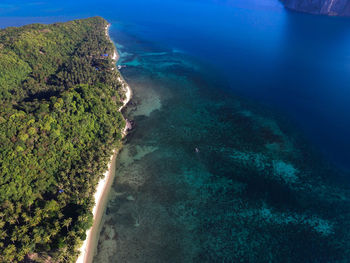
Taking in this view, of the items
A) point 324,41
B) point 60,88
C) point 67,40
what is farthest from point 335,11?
point 60,88

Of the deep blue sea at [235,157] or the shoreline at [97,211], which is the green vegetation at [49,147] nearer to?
the shoreline at [97,211]

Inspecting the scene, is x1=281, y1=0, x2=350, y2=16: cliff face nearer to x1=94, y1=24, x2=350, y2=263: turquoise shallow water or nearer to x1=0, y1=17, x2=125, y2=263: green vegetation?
x1=94, y1=24, x2=350, y2=263: turquoise shallow water

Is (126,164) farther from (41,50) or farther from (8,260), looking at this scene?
(41,50)

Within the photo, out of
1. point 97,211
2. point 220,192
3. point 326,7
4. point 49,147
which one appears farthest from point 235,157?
point 326,7

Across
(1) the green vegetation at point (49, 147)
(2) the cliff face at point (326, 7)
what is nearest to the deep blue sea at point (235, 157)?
(1) the green vegetation at point (49, 147)

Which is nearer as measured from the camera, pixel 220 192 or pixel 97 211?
pixel 97 211

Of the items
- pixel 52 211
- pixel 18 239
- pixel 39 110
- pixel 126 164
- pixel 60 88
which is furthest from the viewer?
pixel 60 88

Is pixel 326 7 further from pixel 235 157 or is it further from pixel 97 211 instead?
pixel 97 211

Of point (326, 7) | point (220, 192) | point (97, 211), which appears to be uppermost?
point (326, 7)
